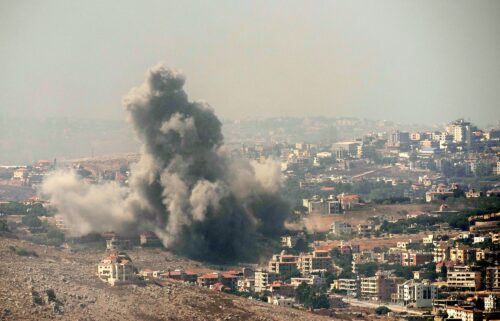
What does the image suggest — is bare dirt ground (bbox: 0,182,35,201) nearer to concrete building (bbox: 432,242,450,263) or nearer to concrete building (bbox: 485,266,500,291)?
concrete building (bbox: 432,242,450,263)

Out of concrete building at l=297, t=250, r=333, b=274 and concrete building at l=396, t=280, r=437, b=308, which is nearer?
concrete building at l=396, t=280, r=437, b=308

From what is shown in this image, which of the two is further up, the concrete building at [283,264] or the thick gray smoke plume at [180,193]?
the thick gray smoke plume at [180,193]

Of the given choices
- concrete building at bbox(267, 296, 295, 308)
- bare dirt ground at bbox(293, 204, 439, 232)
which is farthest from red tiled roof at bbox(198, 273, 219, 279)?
bare dirt ground at bbox(293, 204, 439, 232)

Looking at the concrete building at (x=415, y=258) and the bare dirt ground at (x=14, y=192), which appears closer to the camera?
the concrete building at (x=415, y=258)

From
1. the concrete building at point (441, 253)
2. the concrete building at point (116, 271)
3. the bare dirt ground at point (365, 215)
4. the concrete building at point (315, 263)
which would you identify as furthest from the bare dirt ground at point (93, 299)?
the bare dirt ground at point (365, 215)

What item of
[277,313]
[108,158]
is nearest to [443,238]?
[277,313]

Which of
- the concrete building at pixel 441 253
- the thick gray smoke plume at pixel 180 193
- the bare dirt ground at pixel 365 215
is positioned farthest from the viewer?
the bare dirt ground at pixel 365 215

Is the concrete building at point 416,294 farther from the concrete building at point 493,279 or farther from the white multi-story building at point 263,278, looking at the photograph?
the white multi-story building at point 263,278
